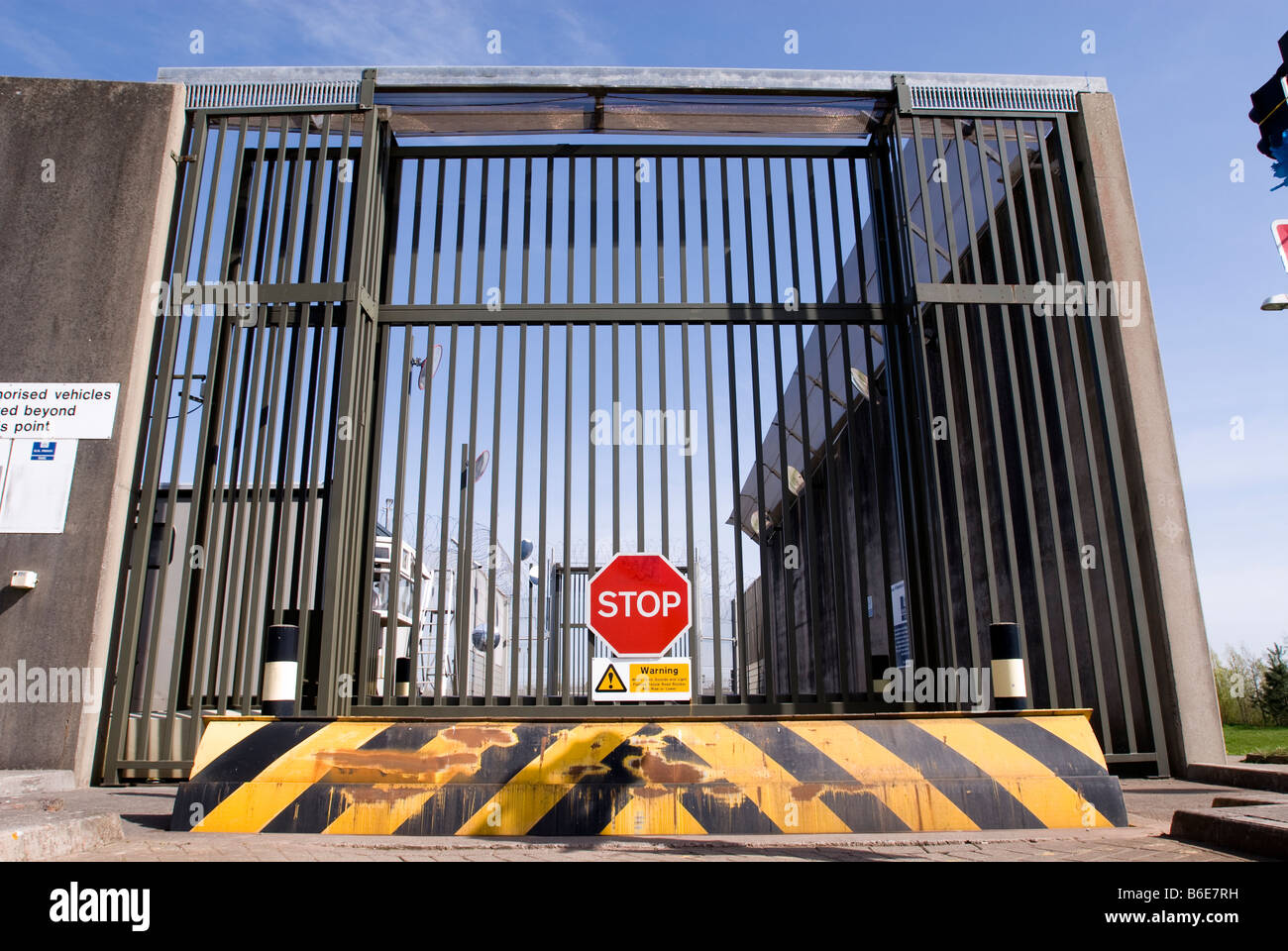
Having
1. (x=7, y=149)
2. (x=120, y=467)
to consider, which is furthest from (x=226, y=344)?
(x=7, y=149)

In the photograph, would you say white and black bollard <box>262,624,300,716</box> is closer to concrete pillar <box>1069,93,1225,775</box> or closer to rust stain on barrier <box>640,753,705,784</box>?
rust stain on barrier <box>640,753,705,784</box>

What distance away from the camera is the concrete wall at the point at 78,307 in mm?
5785

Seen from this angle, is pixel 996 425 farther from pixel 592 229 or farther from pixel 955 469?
pixel 592 229

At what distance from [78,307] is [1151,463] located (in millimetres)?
8205

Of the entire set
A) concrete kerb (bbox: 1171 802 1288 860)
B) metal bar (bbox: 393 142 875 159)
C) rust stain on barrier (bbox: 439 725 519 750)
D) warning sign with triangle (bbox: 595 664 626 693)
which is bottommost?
concrete kerb (bbox: 1171 802 1288 860)

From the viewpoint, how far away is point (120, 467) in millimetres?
6156

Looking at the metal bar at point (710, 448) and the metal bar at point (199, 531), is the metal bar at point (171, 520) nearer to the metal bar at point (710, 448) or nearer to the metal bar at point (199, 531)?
the metal bar at point (199, 531)

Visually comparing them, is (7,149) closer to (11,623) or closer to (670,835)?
(11,623)

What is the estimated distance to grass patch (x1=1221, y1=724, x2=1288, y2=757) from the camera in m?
8.80

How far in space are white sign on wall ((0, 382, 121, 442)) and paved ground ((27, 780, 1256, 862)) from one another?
11.7ft

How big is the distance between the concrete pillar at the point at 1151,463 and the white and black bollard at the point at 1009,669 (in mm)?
2618

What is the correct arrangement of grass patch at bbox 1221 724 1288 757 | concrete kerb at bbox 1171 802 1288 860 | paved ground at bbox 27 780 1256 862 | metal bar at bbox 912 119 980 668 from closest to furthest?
concrete kerb at bbox 1171 802 1288 860 < paved ground at bbox 27 780 1256 862 < metal bar at bbox 912 119 980 668 < grass patch at bbox 1221 724 1288 757

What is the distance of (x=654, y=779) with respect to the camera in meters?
3.67

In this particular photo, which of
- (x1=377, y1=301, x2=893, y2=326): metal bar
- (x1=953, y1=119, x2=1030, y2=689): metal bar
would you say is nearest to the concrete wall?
(x1=377, y1=301, x2=893, y2=326): metal bar
